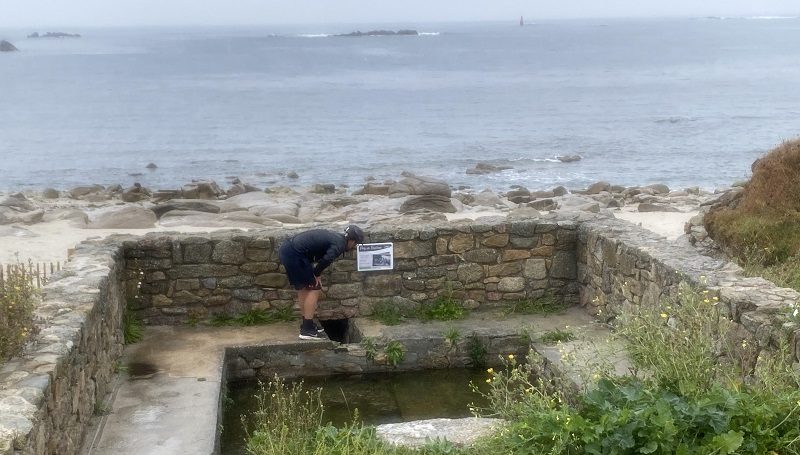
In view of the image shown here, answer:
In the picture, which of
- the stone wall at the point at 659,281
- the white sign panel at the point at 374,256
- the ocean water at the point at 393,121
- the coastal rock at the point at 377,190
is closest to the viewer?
the stone wall at the point at 659,281

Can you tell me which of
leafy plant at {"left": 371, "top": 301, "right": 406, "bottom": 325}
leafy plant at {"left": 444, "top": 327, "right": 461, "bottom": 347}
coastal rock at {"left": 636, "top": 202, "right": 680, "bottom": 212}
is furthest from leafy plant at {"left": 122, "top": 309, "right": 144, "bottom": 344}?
coastal rock at {"left": 636, "top": 202, "right": 680, "bottom": 212}

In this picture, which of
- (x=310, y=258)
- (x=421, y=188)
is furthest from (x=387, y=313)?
(x=421, y=188)

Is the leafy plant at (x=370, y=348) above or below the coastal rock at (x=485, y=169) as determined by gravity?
above

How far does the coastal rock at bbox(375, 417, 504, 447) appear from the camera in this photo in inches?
272

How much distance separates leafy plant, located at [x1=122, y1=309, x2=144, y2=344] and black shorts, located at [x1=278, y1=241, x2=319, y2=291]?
66.1 inches

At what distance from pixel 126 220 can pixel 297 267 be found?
12159mm

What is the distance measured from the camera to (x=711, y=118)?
187 feet

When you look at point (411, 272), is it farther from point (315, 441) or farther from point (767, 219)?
point (767, 219)

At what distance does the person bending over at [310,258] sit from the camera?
9445 millimetres

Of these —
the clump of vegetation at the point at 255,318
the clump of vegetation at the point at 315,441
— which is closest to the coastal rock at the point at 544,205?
the clump of vegetation at the point at 255,318

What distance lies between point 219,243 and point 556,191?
63.8ft

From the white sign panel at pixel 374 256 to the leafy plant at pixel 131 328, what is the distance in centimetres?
242

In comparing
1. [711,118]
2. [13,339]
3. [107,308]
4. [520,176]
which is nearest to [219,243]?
[107,308]

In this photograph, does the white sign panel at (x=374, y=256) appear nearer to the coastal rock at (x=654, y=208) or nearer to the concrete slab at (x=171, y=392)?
the concrete slab at (x=171, y=392)
